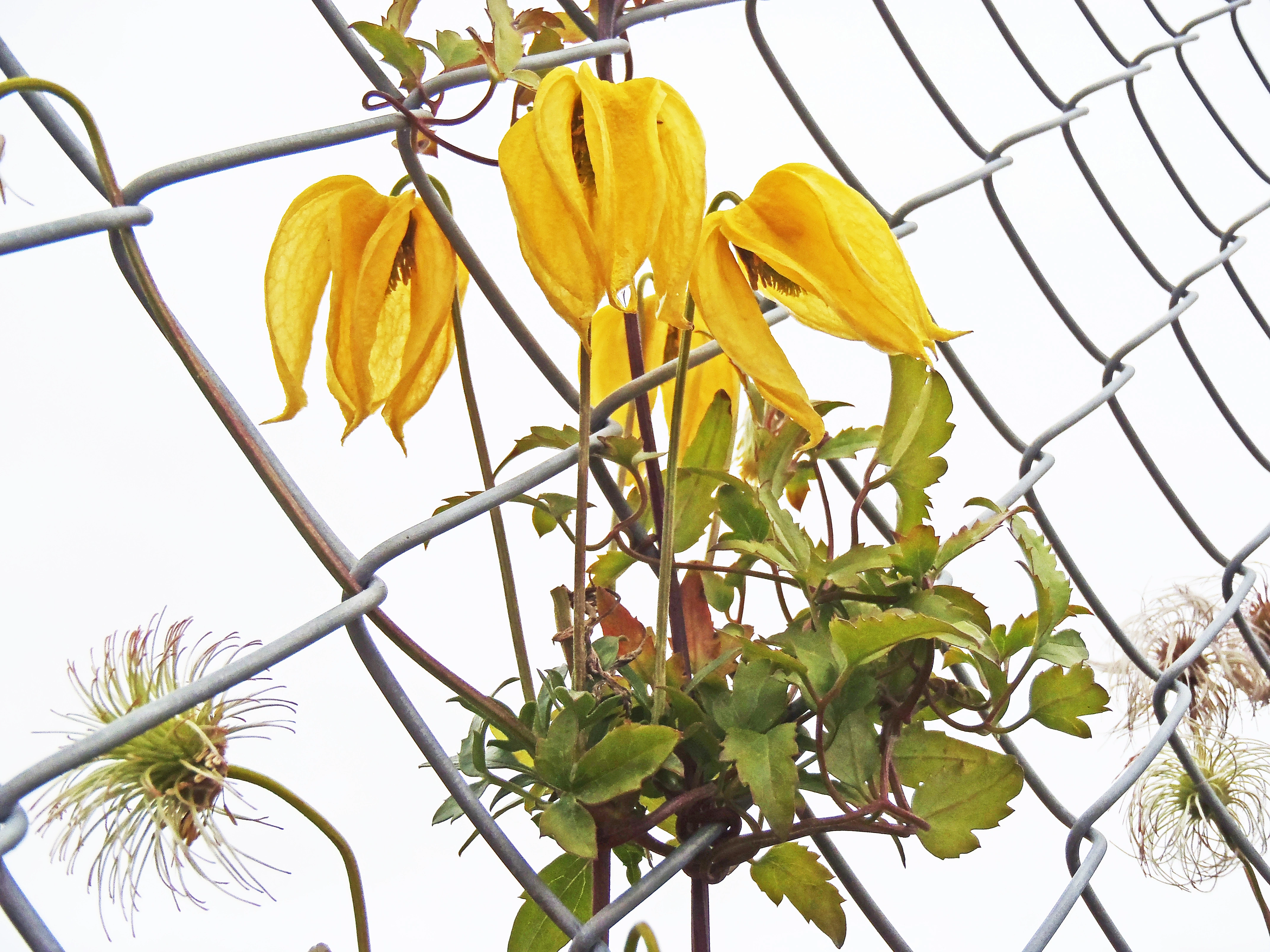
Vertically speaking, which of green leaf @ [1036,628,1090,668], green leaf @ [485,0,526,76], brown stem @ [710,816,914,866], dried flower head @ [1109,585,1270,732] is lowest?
dried flower head @ [1109,585,1270,732]

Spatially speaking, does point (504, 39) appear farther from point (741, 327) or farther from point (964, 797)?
point (964, 797)

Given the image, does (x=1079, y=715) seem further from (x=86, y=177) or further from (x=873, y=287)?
(x=86, y=177)

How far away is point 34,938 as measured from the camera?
0.62 ft

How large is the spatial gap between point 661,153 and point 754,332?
49 mm

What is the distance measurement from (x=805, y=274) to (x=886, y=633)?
10cm

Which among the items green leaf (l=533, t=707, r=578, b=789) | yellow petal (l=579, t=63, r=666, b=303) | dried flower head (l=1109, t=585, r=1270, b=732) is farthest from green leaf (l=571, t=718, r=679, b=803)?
dried flower head (l=1109, t=585, r=1270, b=732)

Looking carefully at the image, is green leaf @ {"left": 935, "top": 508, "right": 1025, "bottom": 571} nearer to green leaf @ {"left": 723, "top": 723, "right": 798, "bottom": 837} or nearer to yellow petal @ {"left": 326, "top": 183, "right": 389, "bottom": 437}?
green leaf @ {"left": 723, "top": 723, "right": 798, "bottom": 837}

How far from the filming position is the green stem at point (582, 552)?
26cm

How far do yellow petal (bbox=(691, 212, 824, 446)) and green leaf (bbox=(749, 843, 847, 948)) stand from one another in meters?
0.13

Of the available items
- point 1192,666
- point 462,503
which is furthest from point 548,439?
point 1192,666

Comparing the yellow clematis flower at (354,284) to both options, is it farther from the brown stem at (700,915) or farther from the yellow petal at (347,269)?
the brown stem at (700,915)

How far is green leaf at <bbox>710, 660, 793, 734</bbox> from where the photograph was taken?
28cm

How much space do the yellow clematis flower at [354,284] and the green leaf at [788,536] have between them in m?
0.11

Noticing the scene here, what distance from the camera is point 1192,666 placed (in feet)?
2.51
